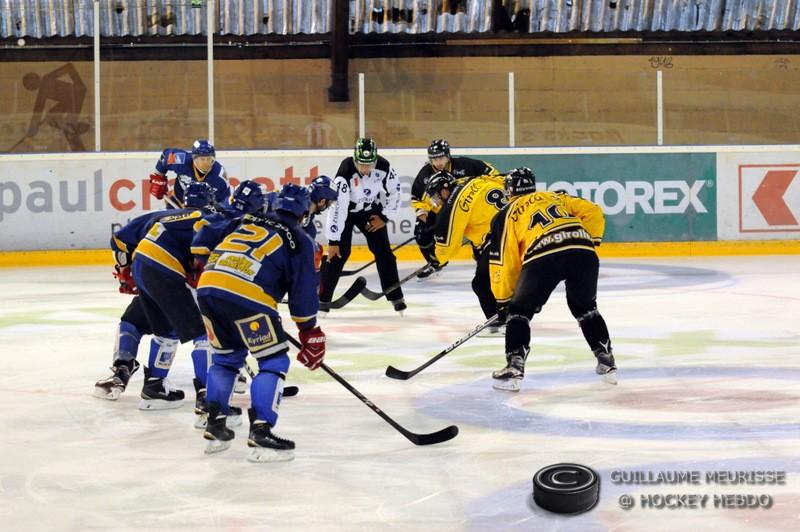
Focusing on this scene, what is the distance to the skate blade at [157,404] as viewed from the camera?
4.45 metres

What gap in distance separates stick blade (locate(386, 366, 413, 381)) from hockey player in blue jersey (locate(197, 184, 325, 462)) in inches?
54.7

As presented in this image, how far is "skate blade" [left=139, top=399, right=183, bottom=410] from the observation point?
14.6 ft

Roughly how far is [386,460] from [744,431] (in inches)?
50.3

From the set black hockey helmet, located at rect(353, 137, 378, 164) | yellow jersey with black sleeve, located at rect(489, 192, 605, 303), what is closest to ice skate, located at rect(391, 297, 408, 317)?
black hockey helmet, located at rect(353, 137, 378, 164)

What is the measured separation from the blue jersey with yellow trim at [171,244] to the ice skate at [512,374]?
140cm

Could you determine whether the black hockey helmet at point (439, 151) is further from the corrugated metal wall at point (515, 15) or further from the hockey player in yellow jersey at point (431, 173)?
the corrugated metal wall at point (515, 15)

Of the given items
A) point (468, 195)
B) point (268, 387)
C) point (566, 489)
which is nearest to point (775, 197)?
point (468, 195)

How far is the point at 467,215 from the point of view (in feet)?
19.3

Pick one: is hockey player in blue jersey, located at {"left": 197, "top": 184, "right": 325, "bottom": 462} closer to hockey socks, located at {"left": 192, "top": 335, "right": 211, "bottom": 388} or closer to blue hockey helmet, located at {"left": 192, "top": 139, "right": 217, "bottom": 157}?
hockey socks, located at {"left": 192, "top": 335, "right": 211, "bottom": 388}

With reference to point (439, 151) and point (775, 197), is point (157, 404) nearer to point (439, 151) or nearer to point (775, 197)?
point (439, 151)

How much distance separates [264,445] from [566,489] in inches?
42.9

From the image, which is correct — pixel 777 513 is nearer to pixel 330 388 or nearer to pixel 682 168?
pixel 330 388

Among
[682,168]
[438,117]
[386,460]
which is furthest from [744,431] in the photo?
[438,117]

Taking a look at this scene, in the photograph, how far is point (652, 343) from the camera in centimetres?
591
